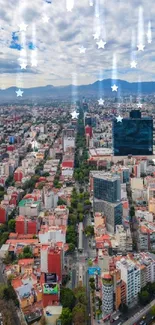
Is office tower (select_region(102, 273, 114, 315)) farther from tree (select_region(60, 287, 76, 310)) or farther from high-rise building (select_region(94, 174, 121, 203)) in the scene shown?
high-rise building (select_region(94, 174, 121, 203))

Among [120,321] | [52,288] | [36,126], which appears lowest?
[120,321]

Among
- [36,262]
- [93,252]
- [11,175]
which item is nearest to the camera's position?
[36,262]

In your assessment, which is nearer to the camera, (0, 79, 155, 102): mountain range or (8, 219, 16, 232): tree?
→ (8, 219, 16, 232): tree

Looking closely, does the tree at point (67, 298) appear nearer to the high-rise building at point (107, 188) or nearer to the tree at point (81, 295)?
the tree at point (81, 295)

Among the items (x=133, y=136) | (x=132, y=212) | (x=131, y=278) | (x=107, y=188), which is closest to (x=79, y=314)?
(x=131, y=278)

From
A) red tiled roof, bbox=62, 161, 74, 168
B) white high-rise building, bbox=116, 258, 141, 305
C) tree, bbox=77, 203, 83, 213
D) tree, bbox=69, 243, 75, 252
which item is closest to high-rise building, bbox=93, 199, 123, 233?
tree, bbox=77, 203, 83, 213

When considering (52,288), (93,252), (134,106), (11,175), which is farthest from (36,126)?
(52,288)

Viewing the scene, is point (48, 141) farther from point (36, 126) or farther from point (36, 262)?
point (36, 262)
